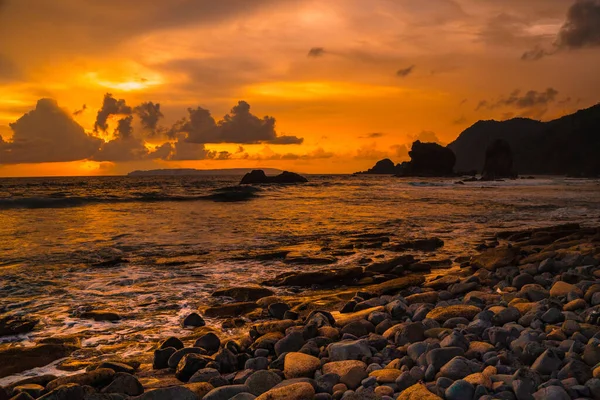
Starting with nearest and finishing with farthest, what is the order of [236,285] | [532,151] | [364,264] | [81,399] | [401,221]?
[81,399], [236,285], [364,264], [401,221], [532,151]

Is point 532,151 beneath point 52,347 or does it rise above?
above

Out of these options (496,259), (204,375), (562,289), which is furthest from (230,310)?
(496,259)

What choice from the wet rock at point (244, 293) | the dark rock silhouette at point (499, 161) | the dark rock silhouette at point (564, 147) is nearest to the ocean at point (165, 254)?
the wet rock at point (244, 293)

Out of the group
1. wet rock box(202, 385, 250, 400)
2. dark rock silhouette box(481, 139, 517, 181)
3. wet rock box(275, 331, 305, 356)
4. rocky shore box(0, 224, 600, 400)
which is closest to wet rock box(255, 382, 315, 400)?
rocky shore box(0, 224, 600, 400)

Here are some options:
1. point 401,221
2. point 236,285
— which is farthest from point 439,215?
point 236,285

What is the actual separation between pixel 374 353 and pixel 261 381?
1442 mm

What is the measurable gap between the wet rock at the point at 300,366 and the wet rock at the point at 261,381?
0.22 m

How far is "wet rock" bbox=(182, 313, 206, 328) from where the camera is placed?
719 cm

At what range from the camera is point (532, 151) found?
591ft

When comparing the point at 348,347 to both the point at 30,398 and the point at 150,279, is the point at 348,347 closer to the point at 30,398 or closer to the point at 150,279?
the point at 30,398

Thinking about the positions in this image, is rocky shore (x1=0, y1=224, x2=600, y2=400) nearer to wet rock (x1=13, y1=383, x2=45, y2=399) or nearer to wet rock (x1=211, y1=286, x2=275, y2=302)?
wet rock (x1=13, y1=383, x2=45, y2=399)

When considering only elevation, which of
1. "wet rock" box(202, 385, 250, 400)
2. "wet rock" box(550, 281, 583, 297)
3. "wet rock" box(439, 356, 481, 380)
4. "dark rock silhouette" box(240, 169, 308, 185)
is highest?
"dark rock silhouette" box(240, 169, 308, 185)

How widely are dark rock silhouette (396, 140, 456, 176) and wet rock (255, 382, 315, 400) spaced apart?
13476 cm

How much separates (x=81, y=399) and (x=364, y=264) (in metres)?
8.63
